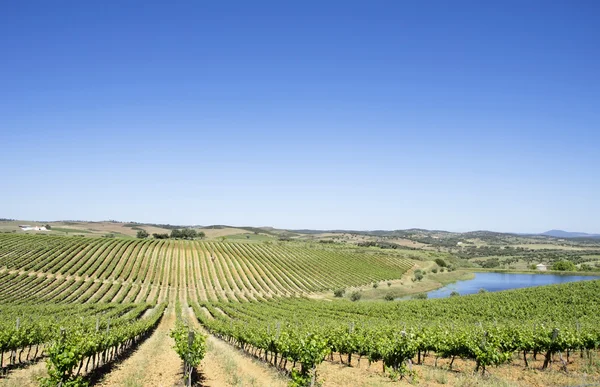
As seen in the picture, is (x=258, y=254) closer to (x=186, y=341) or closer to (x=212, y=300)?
(x=212, y=300)

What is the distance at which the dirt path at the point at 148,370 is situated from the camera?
55.2 ft

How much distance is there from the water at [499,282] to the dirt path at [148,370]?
76623 millimetres

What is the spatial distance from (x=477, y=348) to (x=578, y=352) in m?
11.6

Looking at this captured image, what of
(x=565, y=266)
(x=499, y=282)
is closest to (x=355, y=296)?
(x=499, y=282)

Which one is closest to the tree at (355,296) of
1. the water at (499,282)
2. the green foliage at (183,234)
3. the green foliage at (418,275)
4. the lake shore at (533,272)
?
the water at (499,282)

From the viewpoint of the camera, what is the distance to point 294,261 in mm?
107812

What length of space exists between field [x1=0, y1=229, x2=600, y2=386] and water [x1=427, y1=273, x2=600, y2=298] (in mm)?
5643

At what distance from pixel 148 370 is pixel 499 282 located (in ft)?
408

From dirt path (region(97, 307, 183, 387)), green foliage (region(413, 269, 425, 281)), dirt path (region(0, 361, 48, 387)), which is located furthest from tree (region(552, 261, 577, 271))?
dirt path (region(0, 361, 48, 387))

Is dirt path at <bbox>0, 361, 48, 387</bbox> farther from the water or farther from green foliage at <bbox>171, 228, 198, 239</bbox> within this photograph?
green foliage at <bbox>171, 228, 198, 239</bbox>

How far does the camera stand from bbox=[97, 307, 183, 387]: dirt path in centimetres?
1684

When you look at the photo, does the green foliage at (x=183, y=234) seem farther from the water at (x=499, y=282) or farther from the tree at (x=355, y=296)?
the water at (x=499, y=282)

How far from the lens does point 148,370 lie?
19.7 m

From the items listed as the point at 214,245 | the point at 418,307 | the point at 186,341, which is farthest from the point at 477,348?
the point at 214,245
